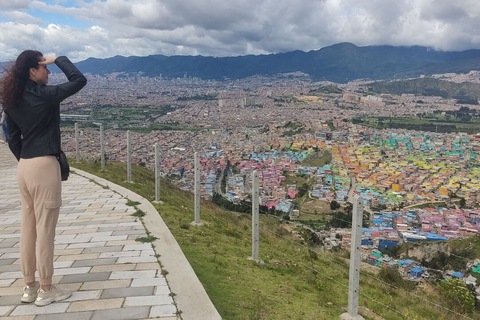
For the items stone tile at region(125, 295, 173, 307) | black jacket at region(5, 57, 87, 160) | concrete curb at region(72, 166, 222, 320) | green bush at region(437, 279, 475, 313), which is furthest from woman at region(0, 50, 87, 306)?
green bush at region(437, 279, 475, 313)

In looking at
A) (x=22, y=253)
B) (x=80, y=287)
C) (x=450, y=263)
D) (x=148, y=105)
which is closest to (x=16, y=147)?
(x=22, y=253)

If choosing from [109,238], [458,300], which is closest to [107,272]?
[109,238]

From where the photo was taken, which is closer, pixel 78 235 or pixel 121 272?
pixel 121 272

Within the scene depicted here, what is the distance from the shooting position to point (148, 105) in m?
84.9

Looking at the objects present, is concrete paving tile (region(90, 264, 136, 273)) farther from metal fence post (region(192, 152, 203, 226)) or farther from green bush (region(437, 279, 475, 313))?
green bush (region(437, 279, 475, 313))

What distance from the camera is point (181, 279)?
3541 mm

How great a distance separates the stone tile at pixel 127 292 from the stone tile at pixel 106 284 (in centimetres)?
8

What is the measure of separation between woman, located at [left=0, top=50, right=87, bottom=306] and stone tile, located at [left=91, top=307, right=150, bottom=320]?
1.74ft

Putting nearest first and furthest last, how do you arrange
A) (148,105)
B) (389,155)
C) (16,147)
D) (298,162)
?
(16,147), (298,162), (389,155), (148,105)

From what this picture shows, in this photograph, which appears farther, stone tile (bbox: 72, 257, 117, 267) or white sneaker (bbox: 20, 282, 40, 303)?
stone tile (bbox: 72, 257, 117, 267)

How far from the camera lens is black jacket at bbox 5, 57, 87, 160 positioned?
278 cm

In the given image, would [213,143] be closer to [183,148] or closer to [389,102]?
[183,148]

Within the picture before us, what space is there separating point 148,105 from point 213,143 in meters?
36.1

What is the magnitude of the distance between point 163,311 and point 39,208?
1242 millimetres
